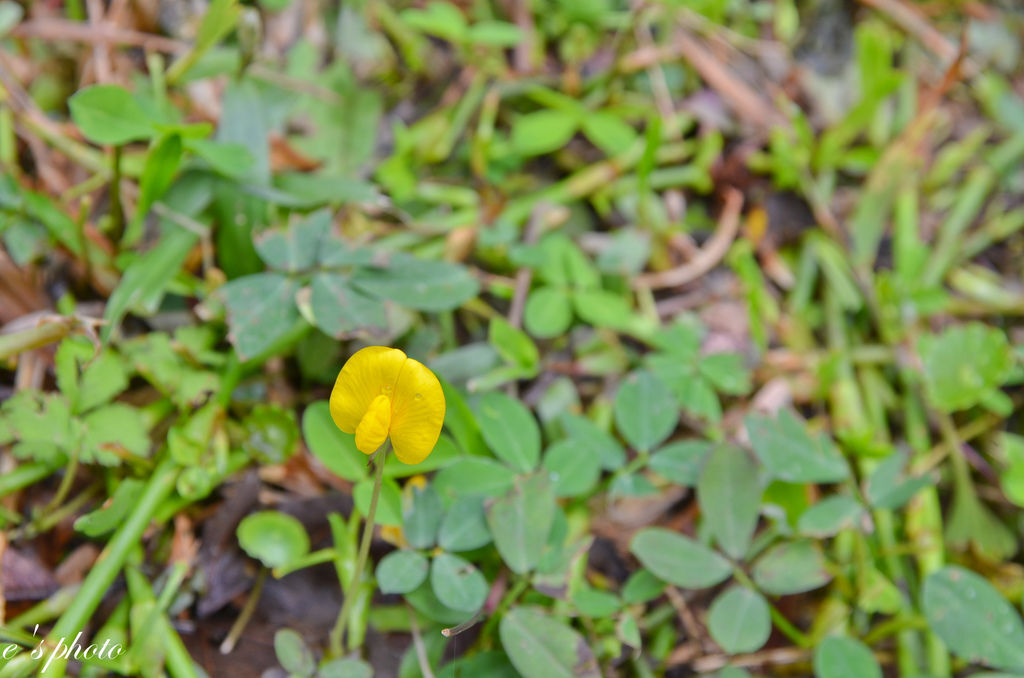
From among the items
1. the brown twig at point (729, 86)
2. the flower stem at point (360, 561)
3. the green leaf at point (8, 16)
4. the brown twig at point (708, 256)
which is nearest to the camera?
the flower stem at point (360, 561)

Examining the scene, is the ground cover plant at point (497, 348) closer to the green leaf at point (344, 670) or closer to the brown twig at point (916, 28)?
the green leaf at point (344, 670)

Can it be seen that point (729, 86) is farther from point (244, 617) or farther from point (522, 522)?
point (244, 617)

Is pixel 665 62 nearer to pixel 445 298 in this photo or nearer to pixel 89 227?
pixel 445 298

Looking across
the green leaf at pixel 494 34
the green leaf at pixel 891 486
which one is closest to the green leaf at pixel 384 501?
the green leaf at pixel 891 486

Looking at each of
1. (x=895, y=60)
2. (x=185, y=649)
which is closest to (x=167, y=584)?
(x=185, y=649)

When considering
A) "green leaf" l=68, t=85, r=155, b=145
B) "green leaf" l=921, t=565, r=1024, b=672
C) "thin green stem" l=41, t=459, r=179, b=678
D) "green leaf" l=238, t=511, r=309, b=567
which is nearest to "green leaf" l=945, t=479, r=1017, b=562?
"green leaf" l=921, t=565, r=1024, b=672

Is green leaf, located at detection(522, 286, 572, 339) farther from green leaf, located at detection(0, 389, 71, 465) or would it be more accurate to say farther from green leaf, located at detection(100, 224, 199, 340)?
green leaf, located at detection(0, 389, 71, 465)
